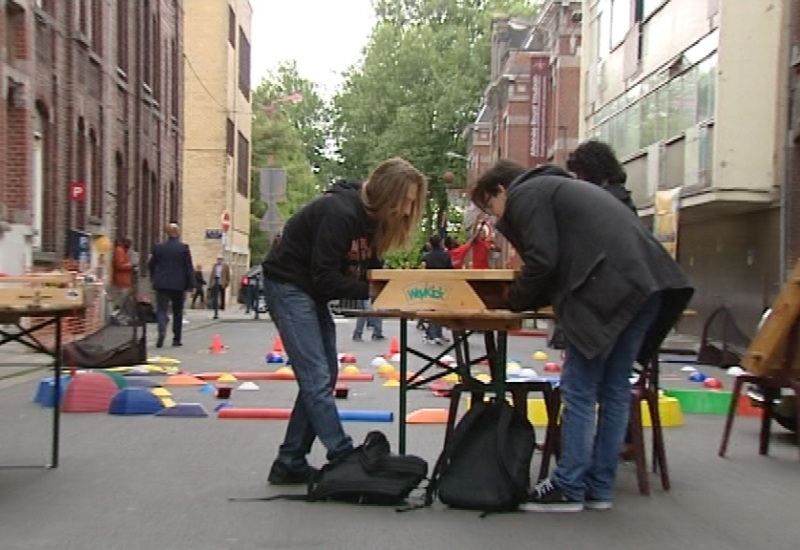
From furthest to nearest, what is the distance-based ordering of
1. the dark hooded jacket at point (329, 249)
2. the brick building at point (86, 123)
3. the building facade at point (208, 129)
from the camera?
1. the building facade at point (208, 129)
2. the brick building at point (86, 123)
3. the dark hooded jacket at point (329, 249)

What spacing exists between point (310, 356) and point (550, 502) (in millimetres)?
1481

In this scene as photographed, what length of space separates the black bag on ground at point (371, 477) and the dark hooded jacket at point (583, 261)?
1.01m

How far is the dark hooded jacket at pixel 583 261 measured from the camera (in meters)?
6.05

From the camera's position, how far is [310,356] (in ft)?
22.0

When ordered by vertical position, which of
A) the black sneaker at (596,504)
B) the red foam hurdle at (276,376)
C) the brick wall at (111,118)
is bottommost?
the red foam hurdle at (276,376)

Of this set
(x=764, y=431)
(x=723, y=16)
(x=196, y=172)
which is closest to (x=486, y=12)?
(x=196, y=172)

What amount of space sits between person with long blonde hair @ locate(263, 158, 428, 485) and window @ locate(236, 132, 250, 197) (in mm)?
47839

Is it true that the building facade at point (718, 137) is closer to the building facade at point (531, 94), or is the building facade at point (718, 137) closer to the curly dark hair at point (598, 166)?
the building facade at point (531, 94)

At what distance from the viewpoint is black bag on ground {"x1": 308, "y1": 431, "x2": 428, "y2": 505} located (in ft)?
21.0

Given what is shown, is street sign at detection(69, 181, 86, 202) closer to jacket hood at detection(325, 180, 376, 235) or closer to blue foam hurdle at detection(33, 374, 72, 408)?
blue foam hurdle at detection(33, 374, 72, 408)

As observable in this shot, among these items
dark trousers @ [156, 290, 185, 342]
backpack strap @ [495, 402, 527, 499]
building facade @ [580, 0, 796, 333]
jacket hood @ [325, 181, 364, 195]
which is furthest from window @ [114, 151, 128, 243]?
backpack strap @ [495, 402, 527, 499]

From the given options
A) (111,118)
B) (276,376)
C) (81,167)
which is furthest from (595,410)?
(111,118)

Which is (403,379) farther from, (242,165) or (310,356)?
(242,165)

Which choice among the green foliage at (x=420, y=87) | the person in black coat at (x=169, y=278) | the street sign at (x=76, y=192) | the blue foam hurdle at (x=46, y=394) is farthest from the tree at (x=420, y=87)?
the blue foam hurdle at (x=46, y=394)
